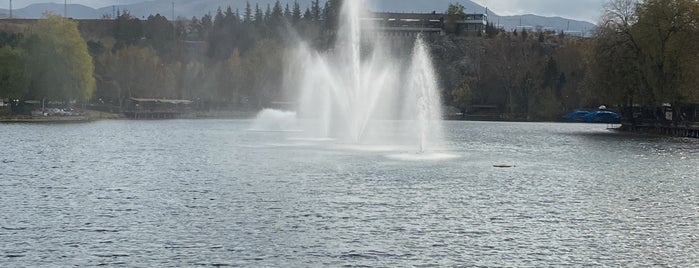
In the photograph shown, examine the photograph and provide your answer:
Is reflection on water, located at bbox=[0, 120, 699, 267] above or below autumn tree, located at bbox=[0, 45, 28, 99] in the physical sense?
below

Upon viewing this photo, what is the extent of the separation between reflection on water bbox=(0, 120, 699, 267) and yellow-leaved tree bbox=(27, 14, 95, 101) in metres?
85.3

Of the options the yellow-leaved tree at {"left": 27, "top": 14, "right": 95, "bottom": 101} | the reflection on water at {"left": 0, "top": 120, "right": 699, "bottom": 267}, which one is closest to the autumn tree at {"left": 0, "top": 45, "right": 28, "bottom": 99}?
the yellow-leaved tree at {"left": 27, "top": 14, "right": 95, "bottom": 101}

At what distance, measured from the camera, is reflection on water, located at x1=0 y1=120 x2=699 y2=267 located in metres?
38.3

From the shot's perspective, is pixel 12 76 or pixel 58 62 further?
pixel 12 76

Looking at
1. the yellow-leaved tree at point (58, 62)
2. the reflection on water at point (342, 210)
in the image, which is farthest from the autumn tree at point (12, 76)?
the reflection on water at point (342, 210)

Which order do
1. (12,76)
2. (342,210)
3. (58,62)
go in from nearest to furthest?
(342,210) < (58,62) < (12,76)

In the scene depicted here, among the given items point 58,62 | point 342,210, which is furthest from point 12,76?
point 342,210

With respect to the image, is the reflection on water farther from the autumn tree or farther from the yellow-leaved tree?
the autumn tree

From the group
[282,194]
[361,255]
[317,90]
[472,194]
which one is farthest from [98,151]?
[317,90]

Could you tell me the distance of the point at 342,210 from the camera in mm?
50188

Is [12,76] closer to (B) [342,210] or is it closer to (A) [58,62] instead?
(A) [58,62]

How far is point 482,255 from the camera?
1511 inches

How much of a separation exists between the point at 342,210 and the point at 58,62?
13591 centimetres

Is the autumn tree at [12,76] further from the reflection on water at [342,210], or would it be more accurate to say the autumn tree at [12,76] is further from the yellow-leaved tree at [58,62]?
the reflection on water at [342,210]
